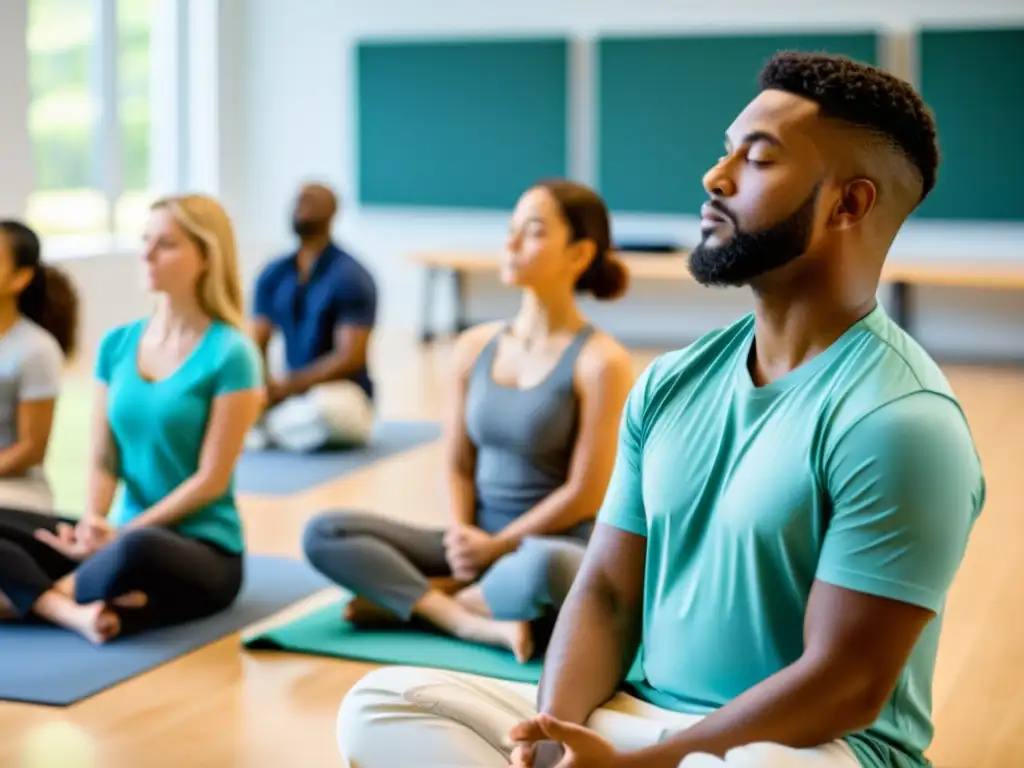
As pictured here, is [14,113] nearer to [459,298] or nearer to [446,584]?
[459,298]

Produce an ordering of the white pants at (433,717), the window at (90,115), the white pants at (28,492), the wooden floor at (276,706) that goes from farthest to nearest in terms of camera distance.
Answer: the window at (90,115) < the white pants at (28,492) < the wooden floor at (276,706) < the white pants at (433,717)

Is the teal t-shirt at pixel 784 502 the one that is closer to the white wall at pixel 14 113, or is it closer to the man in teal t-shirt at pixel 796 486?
the man in teal t-shirt at pixel 796 486

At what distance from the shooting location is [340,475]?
530cm

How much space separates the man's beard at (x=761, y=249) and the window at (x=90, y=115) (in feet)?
22.3

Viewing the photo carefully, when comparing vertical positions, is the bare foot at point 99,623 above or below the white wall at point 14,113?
below

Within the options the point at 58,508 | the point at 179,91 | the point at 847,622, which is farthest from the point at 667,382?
the point at 179,91

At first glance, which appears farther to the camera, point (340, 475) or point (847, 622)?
point (340, 475)

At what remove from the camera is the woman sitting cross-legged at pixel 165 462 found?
3.40 meters

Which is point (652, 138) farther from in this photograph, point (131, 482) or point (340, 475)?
point (131, 482)

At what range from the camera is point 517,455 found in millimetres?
3389

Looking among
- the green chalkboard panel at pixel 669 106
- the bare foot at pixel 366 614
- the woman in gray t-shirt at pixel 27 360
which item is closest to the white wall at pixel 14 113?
the green chalkboard panel at pixel 669 106

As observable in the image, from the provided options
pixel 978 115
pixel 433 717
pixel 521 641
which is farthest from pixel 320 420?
pixel 978 115

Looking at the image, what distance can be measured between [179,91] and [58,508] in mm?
5420

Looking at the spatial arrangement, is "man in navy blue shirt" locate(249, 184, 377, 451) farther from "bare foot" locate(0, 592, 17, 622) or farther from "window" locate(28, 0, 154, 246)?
"window" locate(28, 0, 154, 246)
